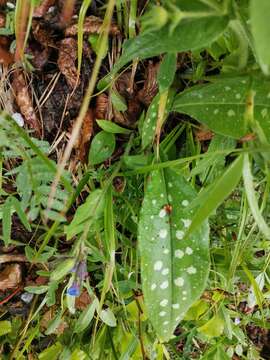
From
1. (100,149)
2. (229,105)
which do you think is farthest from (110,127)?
(229,105)

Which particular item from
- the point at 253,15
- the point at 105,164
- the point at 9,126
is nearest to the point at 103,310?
the point at 105,164

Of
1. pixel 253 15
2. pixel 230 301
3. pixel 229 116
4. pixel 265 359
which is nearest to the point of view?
pixel 253 15

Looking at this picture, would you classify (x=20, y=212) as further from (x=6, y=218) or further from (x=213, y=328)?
(x=213, y=328)

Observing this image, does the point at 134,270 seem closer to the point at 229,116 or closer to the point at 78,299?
the point at 78,299

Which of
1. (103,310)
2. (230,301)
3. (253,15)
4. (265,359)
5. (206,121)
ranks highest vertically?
(253,15)

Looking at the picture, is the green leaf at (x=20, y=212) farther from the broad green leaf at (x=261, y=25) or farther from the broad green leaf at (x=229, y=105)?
the broad green leaf at (x=261, y=25)

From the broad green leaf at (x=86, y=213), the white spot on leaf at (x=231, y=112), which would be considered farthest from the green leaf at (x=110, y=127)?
the white spot on leaf at (x=231, y=112)

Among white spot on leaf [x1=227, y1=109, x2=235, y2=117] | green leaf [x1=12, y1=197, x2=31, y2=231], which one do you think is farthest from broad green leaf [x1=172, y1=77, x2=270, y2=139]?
green leaf [x1=12, y1=197, x2=31, y2=231]

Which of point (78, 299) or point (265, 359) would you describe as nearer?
point (78, 299)
